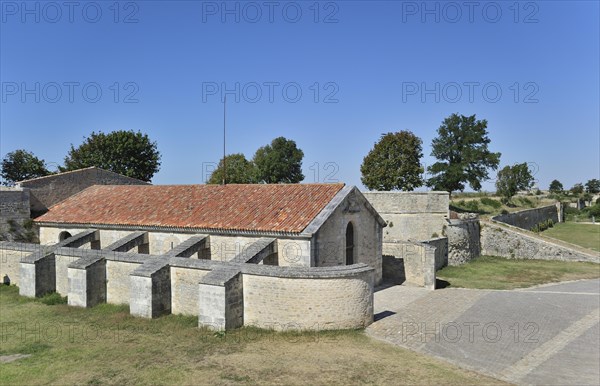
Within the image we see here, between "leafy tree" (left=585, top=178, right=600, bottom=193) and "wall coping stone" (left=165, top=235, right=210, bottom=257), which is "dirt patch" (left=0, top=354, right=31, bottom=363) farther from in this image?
"leafy tree" (left=585, top=178, right=600, bottom=193)

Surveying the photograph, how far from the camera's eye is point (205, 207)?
2136 cm

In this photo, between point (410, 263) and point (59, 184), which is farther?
point (59, 184)

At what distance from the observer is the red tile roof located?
738 inches

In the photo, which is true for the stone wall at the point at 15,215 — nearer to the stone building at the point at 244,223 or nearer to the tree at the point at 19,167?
the stone building at the point at 244,223

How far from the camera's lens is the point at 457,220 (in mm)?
31828

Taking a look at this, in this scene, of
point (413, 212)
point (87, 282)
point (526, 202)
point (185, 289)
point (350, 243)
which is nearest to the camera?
point (185, 289)

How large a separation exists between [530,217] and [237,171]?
4340 cm

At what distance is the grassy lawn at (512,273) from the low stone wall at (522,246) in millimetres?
813

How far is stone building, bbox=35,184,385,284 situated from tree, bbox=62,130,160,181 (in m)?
18.5

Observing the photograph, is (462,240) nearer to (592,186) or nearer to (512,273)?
(512,273)

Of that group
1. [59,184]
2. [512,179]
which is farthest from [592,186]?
[59,184]

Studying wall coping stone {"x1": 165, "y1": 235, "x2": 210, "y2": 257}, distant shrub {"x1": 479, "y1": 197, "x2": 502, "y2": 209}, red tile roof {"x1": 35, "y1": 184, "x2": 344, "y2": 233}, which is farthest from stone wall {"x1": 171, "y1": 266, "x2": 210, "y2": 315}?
distant shrub {"x1": 479, "y1": 197, "x2": 502, "y2": 209}

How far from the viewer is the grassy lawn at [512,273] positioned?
906 inches

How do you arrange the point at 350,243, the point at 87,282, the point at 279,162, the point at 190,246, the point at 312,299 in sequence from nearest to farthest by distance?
the point at 312,299 < the point at 87,282 < the point at 190,246 < the point at 350,243 < the point at 279,162
